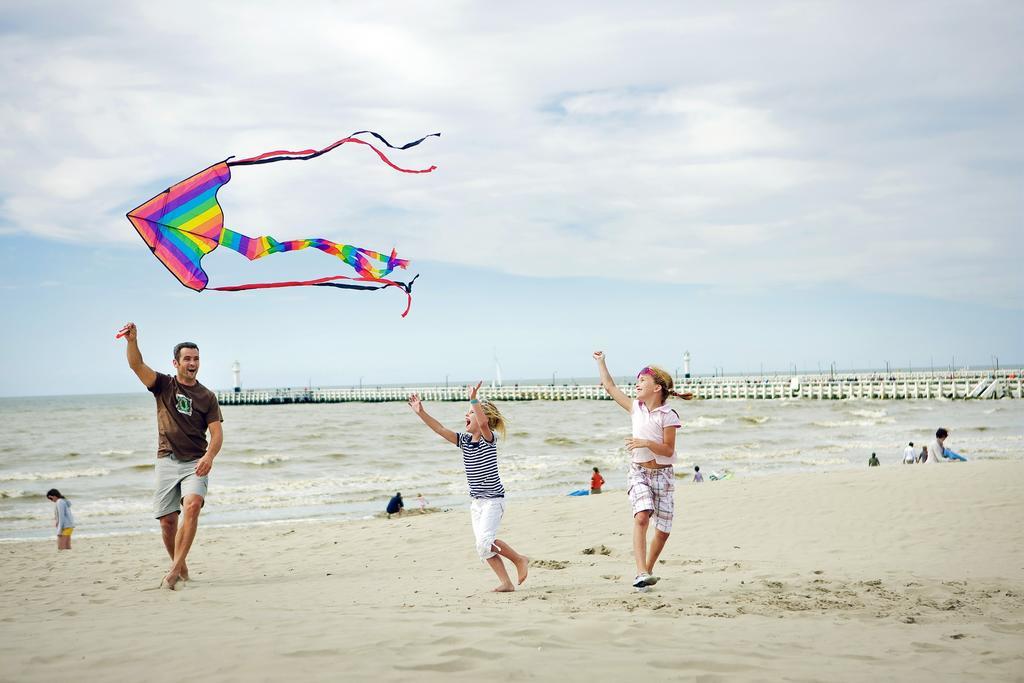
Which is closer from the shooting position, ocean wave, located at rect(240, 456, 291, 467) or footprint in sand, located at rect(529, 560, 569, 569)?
footprint in sand, located at rect(529, 560, 569, 569)

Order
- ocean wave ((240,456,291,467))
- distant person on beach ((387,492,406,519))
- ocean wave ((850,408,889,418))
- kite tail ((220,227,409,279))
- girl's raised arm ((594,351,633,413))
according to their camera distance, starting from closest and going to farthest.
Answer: kite tail ((220,227,409,279))
girl's raised arm ((594,351,633,413))
distant person on beach ((387,492,406,519))
ocean wave ((240,456,291,467))
ocean wave ((850,408,889,418))

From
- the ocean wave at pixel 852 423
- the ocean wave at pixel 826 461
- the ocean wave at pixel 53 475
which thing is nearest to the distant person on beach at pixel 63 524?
the ocean wave at pixel 53 475

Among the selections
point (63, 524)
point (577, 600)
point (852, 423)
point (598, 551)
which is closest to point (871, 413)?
point (852, 423)

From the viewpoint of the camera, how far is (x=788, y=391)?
66062mm

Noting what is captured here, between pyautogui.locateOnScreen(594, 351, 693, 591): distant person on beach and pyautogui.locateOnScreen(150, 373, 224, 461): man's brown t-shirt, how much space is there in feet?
11.5

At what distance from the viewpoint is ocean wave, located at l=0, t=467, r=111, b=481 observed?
23.1 meters

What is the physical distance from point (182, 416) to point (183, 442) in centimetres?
23

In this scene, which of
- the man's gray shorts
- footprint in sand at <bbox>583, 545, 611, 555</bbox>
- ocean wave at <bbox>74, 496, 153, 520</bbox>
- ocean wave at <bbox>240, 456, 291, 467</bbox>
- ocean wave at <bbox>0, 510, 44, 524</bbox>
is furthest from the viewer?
ocean wave at <bbox>240, 456, 291, 467</bbox>

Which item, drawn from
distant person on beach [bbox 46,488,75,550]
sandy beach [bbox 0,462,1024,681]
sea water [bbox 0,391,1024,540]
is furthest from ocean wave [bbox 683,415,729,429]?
distant person on beach [bbox 46,488,75,550]

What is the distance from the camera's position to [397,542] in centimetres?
1062

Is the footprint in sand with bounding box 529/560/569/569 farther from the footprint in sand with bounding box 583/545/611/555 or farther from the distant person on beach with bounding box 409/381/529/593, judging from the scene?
the distant person on beach with bounding box 409/381/529/593

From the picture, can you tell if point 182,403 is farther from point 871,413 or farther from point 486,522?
point 871,413

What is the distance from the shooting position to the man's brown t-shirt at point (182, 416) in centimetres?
679

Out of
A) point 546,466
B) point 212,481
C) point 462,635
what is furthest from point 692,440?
point 462,635
